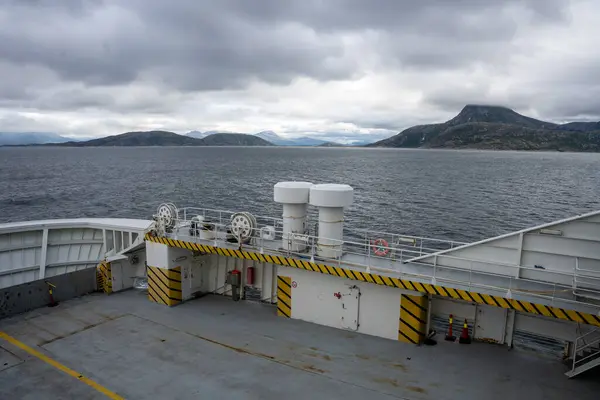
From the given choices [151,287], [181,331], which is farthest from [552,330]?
[151,287]

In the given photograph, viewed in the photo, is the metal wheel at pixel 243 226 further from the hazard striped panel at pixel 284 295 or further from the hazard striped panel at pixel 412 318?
the hazard striped panel at pixel 412 318

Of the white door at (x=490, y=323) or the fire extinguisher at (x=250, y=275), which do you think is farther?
the fire extinguisher at (x=250, y=275)

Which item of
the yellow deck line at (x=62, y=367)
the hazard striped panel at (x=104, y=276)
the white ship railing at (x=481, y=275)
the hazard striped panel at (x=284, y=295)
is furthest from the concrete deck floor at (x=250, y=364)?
the hazard striped panel at (x=104, y=276)

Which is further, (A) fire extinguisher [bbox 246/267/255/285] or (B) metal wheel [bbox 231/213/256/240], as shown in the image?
(A) fire extinguisher [bbox 246/267/255/285]

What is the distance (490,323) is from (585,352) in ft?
7.11

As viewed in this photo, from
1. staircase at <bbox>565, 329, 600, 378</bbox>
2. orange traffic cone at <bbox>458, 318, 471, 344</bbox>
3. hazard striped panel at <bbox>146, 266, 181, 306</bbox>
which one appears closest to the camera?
staircase at <bbox>565, 329, 600, 378</bbox>

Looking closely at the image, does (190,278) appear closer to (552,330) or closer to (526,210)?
(552,330)

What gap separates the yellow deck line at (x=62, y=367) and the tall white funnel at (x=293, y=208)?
19.7 feet

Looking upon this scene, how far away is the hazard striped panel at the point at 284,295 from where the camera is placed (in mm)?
12391

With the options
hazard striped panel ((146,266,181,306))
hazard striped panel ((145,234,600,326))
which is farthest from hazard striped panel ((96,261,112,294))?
hazard striped panel ((145,234,600,326))

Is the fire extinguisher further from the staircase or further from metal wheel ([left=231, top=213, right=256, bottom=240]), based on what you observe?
the staircase

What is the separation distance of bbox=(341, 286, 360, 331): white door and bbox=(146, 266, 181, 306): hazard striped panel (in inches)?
240

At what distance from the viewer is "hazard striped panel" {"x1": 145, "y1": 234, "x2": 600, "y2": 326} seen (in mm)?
8559

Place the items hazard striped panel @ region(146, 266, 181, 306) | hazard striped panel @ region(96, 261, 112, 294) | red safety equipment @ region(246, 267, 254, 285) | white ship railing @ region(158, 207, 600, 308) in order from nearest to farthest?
white ship railing @ region(158, 207, 600, 308) < hazard striped panel @ region(146, 266, 181, 306) < red safety equipment @ region(246, 267, 254, 285) < hazard striped panel @ region(96, 261, 112, 294)
